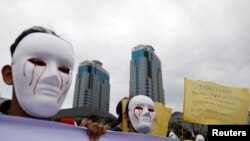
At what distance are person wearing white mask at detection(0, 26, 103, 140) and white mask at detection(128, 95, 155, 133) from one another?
201 centimetres

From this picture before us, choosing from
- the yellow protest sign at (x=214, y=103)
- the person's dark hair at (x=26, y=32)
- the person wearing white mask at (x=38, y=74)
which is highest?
the yellow protest sign at (x=214, y=103)

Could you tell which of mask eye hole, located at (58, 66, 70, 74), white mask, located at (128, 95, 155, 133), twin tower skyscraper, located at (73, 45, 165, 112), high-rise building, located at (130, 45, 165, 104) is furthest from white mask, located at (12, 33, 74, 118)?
high-rise building, located at (130, 45, 165, 104)

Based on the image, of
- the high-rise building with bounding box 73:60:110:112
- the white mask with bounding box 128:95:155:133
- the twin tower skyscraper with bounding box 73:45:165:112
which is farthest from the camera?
the twin tower skyscraper with bounding box 73:45:165:112

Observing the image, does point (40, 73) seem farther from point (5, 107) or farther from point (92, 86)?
point (92, 86)

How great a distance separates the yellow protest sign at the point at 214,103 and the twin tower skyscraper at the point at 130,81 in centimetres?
6089

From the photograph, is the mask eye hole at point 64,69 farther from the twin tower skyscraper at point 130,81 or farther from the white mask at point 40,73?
the twin tower skyscraper at point 130,81

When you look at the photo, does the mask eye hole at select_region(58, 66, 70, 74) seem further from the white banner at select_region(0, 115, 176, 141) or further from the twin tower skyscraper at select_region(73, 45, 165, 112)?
the twin tower skyscraper at select_region(73, 45, 165, 112)

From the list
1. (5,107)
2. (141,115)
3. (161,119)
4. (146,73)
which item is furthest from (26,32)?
(146,73)

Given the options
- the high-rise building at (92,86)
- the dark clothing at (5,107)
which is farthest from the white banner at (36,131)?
the high-rise building at (92,86)

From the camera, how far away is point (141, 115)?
4426mm

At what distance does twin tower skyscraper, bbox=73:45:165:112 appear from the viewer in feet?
241

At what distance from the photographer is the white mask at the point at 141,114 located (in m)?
4.39

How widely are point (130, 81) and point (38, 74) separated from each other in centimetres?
7954

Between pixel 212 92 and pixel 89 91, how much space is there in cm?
6552
